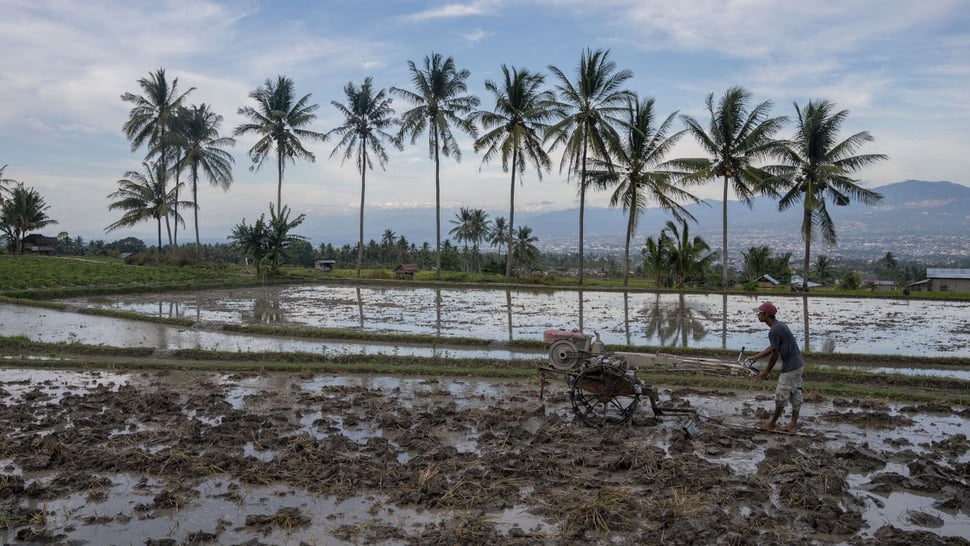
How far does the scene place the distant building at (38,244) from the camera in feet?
151

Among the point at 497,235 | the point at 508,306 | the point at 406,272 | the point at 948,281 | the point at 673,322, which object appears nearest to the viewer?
the point at 673,322

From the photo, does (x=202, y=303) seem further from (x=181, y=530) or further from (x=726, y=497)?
(x=726, y=497)

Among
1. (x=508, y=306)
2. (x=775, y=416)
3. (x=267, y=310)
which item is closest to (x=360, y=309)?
(x=267, y=310)

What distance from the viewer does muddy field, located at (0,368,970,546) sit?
440cm

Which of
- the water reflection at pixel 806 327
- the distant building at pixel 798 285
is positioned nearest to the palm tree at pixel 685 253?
the distant building at pixel 798 285

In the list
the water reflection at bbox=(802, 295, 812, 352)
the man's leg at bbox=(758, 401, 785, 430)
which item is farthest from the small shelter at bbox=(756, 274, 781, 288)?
the man's leg at bbox=(758, 401, 785, 430)

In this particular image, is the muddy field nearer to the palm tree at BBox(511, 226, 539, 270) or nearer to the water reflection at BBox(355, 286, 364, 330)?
the water reflection at BBox(355, 286, 364, 330)

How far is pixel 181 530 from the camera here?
172 inches

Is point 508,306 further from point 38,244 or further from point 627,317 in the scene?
point 38,244

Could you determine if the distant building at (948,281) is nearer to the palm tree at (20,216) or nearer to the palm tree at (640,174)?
the palm tree at (640,174)

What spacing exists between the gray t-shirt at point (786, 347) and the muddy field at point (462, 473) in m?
0.71

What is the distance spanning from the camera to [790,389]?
6594 millimetres

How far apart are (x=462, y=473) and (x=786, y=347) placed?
3.51 meters

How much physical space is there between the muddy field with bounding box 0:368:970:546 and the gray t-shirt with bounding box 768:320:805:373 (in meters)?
0.71
